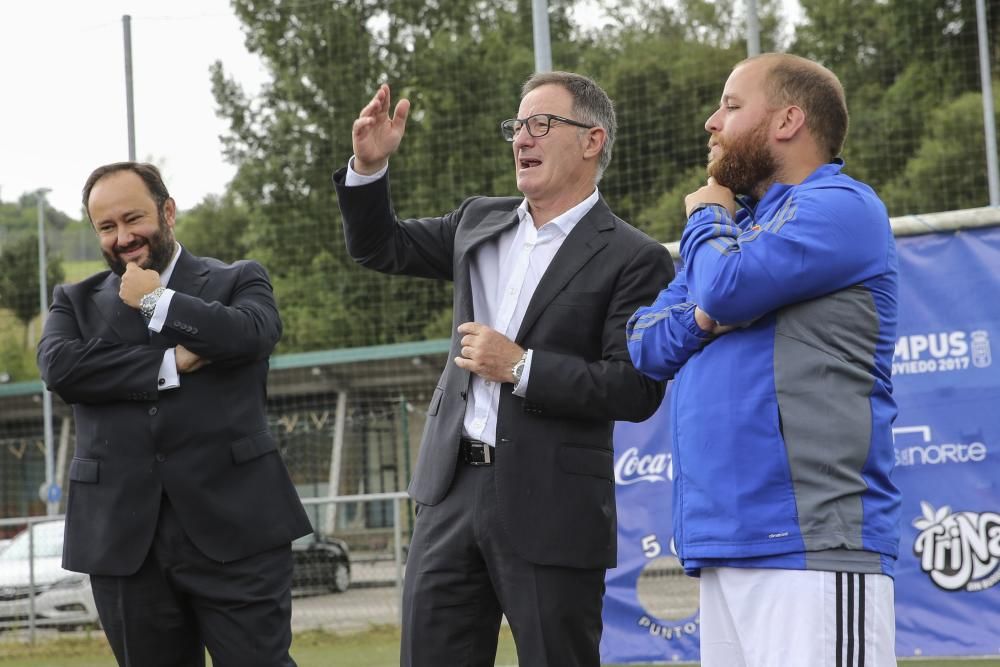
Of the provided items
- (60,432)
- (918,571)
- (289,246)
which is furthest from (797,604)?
(60,432)

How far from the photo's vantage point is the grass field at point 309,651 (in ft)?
23.9

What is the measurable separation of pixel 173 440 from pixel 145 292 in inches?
15.7

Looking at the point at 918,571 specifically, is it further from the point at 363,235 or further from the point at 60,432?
the point at 60,432

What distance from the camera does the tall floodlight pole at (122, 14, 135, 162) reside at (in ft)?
26.7

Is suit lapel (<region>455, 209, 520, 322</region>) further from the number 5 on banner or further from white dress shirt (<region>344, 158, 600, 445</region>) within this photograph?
the number 5 on banner

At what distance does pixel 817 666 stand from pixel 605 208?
1.31 m

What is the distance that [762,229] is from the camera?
2.39 m

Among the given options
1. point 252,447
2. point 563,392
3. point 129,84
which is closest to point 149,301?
point 252,447

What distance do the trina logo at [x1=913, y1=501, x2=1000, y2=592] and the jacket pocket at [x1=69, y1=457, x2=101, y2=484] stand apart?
3287 mm

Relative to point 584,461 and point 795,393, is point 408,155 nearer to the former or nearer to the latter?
point 584,461

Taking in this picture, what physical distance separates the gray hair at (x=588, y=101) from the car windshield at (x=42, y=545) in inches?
317

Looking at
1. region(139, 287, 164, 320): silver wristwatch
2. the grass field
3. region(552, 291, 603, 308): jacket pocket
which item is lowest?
the grass field

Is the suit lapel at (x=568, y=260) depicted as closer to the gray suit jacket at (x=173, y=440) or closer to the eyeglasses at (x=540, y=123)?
the eyeglasses at (x=540, y=123)

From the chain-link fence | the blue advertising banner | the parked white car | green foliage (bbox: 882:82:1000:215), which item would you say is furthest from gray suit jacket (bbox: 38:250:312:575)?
green foliage (bbox: 882:82:1000:215)
